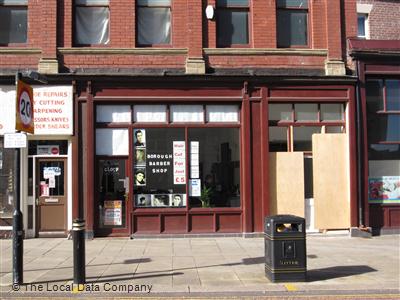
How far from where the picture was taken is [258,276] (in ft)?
30.8

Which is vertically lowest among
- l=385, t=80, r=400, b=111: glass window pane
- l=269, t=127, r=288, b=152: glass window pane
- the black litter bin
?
the black litter bin

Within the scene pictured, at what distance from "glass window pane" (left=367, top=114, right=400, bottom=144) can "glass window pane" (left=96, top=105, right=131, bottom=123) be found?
23.5 feet

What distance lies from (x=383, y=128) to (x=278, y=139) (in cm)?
324

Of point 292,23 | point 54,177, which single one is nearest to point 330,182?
point 292,23

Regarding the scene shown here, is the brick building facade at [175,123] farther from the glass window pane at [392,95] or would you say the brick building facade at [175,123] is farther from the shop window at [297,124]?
the glass window pane at [392,95]

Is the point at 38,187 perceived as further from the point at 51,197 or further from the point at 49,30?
the point at 49,30

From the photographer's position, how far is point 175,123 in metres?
14.7

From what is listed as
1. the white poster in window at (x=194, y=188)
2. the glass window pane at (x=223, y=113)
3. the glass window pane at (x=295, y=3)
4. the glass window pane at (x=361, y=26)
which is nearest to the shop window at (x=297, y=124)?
the glass window pane at (x=223, y=113)

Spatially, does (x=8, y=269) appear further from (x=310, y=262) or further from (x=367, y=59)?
(x=367, y=59)

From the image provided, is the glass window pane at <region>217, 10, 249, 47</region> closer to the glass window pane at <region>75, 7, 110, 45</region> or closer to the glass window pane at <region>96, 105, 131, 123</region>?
the glass window pane at <region>75, 7, 110, 45</region>

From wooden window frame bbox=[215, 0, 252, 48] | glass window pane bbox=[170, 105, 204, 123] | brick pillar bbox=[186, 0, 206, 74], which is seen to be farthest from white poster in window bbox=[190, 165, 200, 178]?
wooden window frame bbox=[215, 0, 252, 48]

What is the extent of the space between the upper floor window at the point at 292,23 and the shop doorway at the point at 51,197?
747 cm

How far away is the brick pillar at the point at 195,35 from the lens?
14.7 metres

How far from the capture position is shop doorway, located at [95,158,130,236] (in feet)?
47.7
